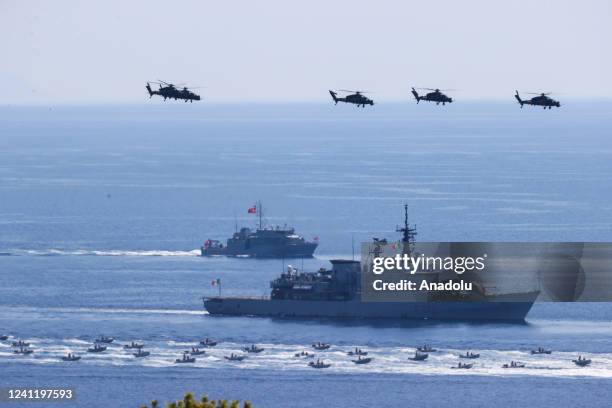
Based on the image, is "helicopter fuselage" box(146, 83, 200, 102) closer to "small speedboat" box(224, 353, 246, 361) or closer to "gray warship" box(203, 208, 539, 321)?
"small speedboat" box(224, 353, 246, 361)

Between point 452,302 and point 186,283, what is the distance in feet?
99.0

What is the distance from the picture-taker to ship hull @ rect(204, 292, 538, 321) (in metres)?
133

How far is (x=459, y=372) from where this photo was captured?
107625mm

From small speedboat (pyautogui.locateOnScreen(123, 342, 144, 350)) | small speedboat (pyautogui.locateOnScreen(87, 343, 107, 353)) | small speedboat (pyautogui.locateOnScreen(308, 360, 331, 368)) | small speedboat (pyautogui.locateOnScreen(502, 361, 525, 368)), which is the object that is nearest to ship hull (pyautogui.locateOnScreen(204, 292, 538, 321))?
small speedboat (pyautogui.locateOnScreen(123, 342, 144, 350))

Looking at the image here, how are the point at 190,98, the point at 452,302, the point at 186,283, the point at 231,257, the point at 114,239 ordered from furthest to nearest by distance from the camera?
the point at 114,239 → the point at 231,257 → the point at 186,283 → the point at 452,302 → the point at 190,98

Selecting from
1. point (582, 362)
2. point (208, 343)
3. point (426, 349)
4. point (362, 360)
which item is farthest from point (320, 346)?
point (582, 362)

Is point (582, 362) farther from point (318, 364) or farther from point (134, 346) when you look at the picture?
point (134, 346)

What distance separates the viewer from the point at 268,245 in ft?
577

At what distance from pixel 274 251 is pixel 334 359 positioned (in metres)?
62.2

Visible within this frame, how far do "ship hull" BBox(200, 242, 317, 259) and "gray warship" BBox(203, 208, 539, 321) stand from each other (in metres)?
34.2

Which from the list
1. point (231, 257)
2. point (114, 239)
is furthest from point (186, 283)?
point (114, 239)

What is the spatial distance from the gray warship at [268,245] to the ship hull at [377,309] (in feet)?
122

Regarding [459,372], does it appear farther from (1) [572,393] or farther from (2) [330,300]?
(2) [330,300]

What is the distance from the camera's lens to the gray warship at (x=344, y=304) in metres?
133
